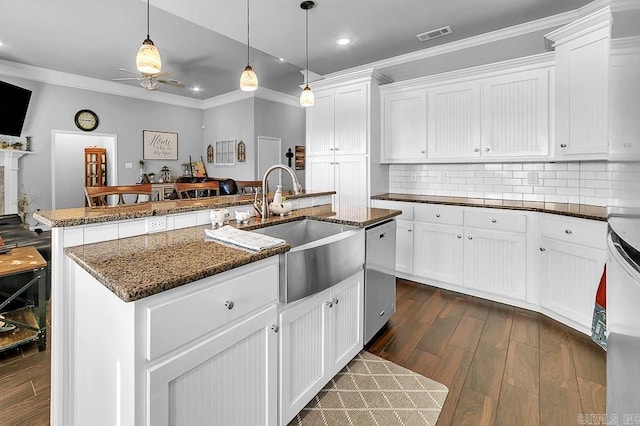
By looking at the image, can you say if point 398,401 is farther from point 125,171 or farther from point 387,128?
point 125,171

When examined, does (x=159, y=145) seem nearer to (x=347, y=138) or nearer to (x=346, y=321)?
(x=347, y=138)

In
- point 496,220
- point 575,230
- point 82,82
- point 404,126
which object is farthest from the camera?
point 82,82

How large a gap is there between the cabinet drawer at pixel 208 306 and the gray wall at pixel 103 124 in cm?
651

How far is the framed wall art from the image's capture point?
7.13 m

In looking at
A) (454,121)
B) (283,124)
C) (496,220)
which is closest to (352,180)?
(454,121)

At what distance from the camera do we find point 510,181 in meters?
3.54

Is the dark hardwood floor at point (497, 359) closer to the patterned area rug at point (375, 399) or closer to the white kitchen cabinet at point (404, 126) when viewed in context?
the patterned area rug at point (375, 399)

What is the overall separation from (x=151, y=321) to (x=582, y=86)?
3.40m

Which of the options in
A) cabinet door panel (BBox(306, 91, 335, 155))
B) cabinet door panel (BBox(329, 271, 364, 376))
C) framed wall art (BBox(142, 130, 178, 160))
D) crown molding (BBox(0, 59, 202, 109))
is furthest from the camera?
framed wall art (BBox(142, 130, 178, 160))

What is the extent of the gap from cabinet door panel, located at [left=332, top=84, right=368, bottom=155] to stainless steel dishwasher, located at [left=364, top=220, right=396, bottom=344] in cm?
185

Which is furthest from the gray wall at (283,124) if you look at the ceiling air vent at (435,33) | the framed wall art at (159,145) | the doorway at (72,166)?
the ceiling air vent at (435,33)

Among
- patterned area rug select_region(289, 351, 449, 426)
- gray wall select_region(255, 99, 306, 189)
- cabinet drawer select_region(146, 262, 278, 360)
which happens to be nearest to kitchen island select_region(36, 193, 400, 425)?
cabinet drawer select_region(146, 262, 278, 360)

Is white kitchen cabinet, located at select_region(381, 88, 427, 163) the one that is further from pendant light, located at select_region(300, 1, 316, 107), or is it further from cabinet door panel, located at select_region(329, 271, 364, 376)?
cabinet door panel, located at select_region(329, 271, 364, 376)

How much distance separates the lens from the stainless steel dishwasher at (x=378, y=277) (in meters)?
2.20
